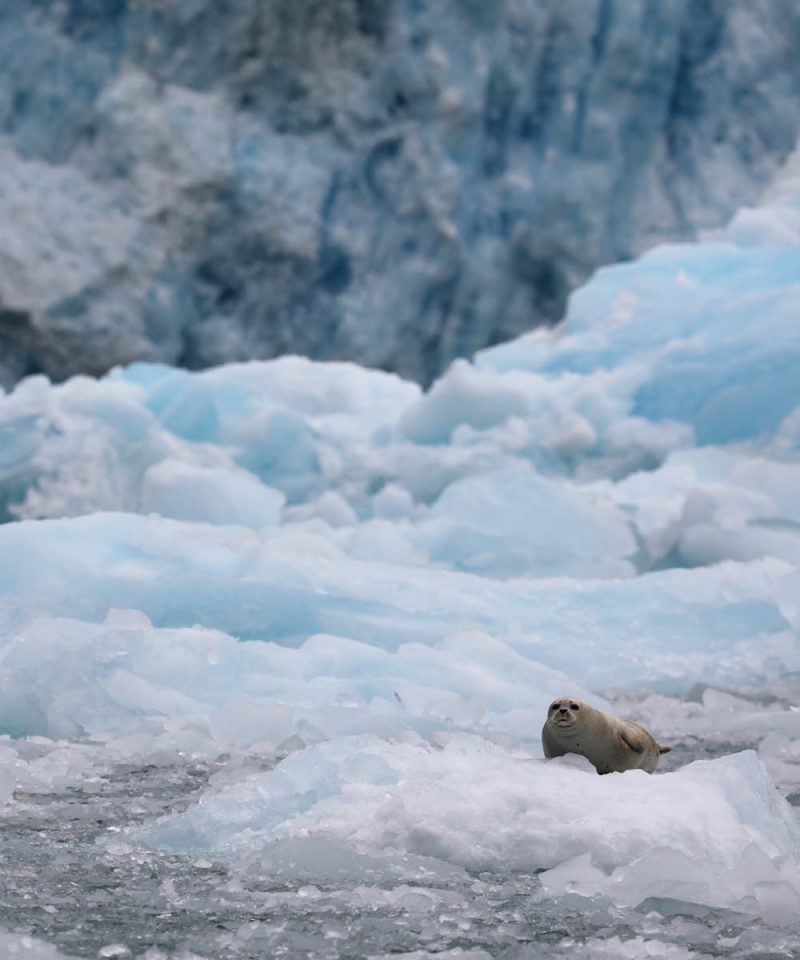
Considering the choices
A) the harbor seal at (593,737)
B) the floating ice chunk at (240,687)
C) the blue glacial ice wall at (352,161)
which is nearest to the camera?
the harbor seal at (593,737)

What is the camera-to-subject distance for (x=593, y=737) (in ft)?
6.24

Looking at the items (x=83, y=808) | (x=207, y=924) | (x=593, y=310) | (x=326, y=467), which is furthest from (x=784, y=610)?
(x=593, y=310)

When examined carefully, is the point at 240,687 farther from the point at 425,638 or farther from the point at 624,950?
the point at 624,950

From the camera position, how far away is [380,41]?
39.2 ft

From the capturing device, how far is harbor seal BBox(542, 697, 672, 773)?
1.87m

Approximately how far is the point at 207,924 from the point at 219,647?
4.83 ft

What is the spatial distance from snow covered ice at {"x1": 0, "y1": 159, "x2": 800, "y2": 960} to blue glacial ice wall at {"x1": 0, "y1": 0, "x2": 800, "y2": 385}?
3991 mm

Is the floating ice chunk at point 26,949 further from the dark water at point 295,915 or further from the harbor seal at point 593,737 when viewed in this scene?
the harbor seal at point 593,737

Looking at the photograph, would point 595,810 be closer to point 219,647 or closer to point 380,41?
point 219,647

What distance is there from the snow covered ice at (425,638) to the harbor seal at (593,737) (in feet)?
0.17

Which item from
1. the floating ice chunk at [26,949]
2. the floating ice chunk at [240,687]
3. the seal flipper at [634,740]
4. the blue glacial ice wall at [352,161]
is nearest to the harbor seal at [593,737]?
the seal flipper at [634,740]

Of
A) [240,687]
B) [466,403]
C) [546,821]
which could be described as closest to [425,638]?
[240,687]

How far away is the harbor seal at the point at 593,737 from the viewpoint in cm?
187

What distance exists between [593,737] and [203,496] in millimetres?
3683
